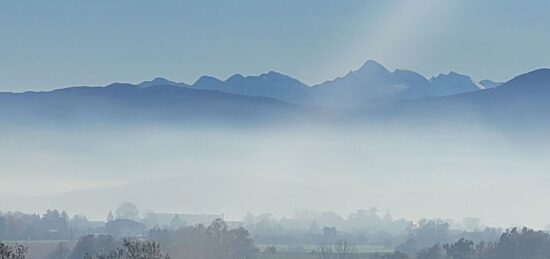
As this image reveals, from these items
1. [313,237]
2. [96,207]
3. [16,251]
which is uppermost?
[96,207]

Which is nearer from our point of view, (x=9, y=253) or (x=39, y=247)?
(x=9, y=253)

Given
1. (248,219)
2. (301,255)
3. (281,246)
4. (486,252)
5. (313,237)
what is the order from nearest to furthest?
(486,252) < (301,255) < (281,246) < (313,237) < (248,219)

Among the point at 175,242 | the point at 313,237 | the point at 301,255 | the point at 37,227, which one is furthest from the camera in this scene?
the point at 313,237

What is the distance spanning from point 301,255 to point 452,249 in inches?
536

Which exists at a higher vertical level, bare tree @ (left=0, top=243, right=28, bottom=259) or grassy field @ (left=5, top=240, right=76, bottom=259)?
grassy field @ (left=5, top=240, right=76, bottom=259)

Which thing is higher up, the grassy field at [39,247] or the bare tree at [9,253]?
the grassy field at [39,247]

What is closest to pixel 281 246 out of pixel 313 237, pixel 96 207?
pixel 313 237

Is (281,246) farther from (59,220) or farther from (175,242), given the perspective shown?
(59,220)

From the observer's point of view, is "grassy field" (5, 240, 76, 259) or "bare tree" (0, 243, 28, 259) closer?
"bare tree" (0, 243, 28, 259)

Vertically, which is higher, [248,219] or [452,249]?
[248,219]

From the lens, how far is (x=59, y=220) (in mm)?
95688

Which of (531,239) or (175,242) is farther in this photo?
(175,242)

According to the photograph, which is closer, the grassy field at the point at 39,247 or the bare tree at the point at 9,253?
the bare tree at the point at 9,253

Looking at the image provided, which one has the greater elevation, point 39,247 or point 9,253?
point 39,247
